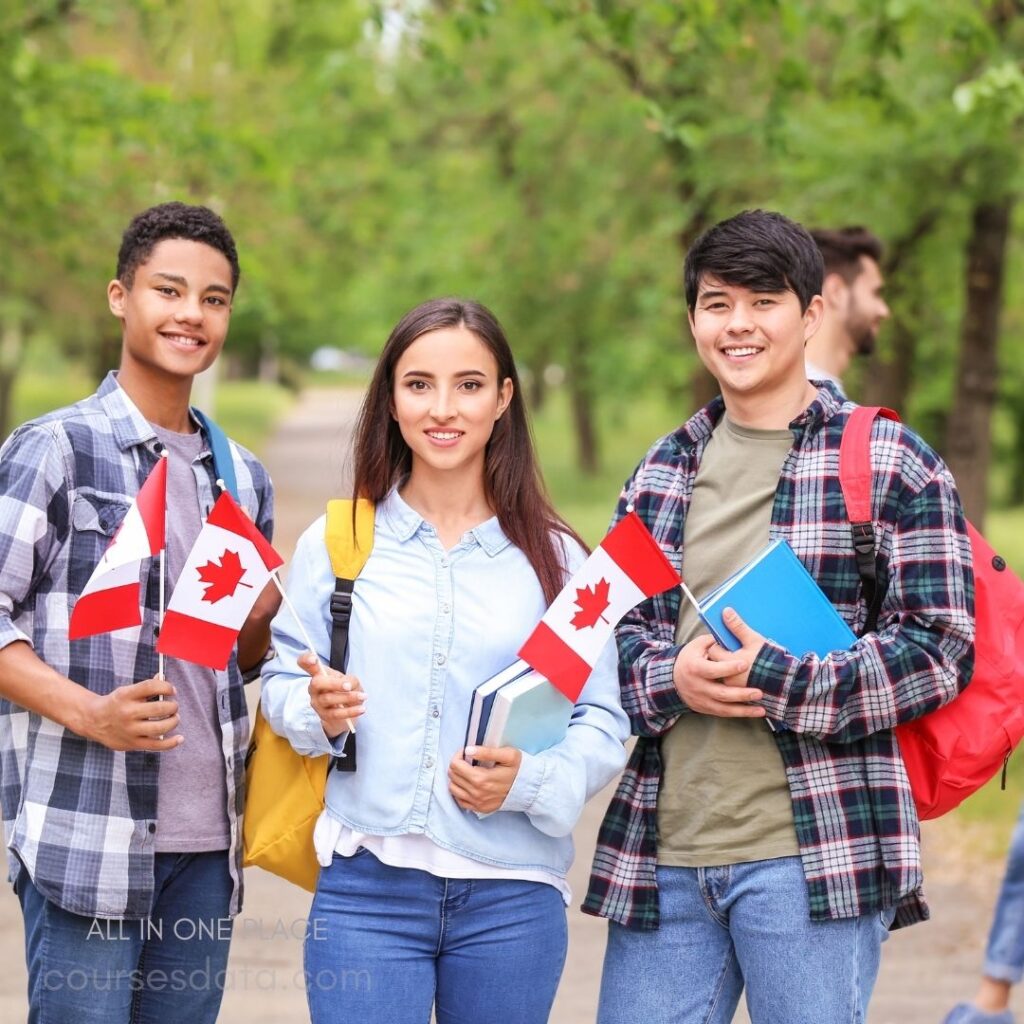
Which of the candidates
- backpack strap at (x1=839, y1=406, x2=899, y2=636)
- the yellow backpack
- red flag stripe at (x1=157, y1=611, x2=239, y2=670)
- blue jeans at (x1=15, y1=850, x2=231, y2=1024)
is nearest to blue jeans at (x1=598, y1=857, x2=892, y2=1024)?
backpack strap at (x1=839, y1=406, x2=899, y2=636)

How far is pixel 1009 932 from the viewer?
4176 mm

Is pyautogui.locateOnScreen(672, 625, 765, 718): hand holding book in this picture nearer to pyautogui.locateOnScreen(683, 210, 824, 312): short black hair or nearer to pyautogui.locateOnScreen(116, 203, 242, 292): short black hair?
pyautogui.locateOnScreen(683, 210, 824, 312): short black hair

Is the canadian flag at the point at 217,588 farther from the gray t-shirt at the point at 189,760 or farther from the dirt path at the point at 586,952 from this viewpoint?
the dirt path at the point at 586,952

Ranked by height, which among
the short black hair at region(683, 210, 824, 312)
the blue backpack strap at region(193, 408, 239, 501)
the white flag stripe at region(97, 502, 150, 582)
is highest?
the short black hair at region(683, 210, 824, 312)

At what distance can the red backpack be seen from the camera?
9.99 feet

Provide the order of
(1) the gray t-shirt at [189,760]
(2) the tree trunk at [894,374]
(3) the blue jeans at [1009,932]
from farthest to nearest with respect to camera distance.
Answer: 1. (2) the tree trunk at [894,374]
2. (3) the blue jeans at [1009,932]
3. (1) the gray t-shirt at [189,760]

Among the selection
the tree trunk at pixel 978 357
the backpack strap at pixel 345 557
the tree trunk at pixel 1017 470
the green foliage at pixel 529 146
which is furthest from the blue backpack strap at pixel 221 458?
the tree trunk at pixel 1017 470

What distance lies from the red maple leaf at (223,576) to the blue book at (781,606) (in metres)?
0.95

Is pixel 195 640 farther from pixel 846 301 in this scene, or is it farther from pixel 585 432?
pixel 585 432

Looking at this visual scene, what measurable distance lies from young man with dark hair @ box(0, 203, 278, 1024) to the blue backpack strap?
41mm

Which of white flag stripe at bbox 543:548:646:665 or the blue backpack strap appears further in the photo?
the blue backpack strap

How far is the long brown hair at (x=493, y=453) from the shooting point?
3.21 m

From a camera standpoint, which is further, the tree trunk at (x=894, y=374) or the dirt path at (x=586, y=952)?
the tree trunk at (x=894, y=374)

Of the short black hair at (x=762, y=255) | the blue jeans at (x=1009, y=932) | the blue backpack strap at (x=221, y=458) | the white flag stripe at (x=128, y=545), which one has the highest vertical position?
the short black hair at (x=762, y=255)
